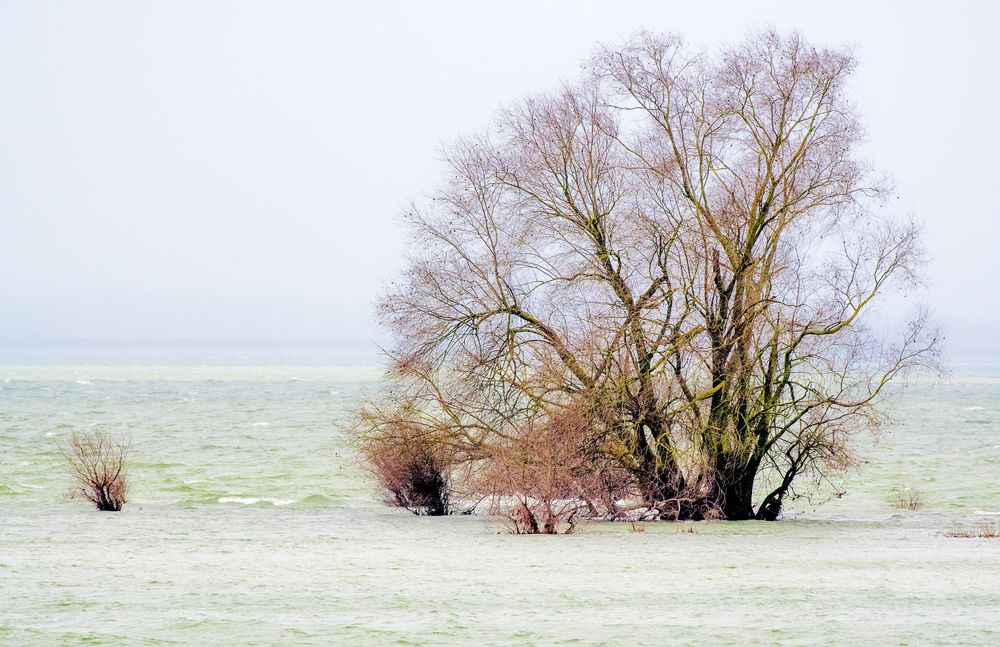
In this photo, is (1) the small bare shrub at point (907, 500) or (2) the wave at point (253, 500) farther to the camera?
(2) the wave at point (253, 500)

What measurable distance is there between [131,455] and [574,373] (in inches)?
1088

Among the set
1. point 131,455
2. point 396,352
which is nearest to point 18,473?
point 131,455

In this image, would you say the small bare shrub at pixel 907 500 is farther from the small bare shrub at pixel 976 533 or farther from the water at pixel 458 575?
the small bare shrub at pixel 976 533

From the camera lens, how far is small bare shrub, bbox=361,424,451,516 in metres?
26.5

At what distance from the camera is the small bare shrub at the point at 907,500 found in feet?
107

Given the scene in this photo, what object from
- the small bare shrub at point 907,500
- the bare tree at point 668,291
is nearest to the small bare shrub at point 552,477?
the bare tree at point 668,291

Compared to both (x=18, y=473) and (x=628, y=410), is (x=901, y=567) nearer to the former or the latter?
(x=628, y=410)

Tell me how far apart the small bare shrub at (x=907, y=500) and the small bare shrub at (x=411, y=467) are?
38.3ft

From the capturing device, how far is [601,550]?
20844 millimetres

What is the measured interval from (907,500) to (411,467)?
14.4 m

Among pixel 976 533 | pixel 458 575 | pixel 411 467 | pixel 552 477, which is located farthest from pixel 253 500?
pixel 976 533

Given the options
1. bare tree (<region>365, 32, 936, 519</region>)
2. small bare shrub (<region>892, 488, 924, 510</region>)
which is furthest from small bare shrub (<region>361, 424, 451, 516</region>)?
small bare shrub (<region>892, 488, 924, 510</region>)

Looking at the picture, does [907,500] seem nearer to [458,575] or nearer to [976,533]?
[976,533]

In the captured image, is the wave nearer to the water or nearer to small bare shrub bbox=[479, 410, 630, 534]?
the water
